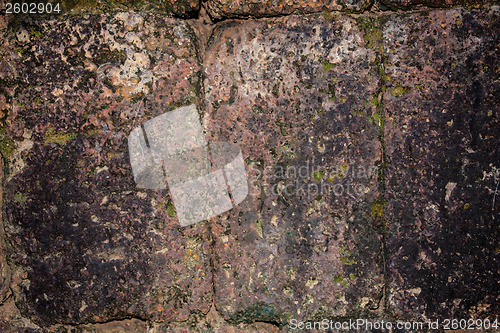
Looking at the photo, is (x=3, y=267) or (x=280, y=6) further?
(x=3, y=267)

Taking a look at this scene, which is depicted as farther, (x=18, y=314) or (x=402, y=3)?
(x=18, y=314)

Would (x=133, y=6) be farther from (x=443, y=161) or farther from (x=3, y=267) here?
(x=443, y=161)

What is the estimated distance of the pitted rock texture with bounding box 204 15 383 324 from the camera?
0.98 metres

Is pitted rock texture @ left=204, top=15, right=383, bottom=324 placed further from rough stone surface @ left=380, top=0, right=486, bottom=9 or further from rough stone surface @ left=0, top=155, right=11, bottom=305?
rough stone surface @ left=0, top=155, right=11, bottom=305

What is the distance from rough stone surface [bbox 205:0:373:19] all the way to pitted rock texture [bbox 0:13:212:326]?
16 centimetres

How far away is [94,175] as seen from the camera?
102 centimetres

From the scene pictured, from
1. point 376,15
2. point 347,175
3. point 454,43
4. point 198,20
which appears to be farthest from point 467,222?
point 198,20

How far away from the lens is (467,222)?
992 millimetres

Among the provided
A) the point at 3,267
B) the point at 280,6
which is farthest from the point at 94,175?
the point at 280,6

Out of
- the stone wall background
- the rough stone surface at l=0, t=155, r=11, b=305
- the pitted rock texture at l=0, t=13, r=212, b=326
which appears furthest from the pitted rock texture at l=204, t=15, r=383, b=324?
the rough stone surface at l=0, t=155, r=11, b=305

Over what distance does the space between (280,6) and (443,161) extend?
2.31 ft

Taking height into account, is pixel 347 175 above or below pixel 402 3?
below

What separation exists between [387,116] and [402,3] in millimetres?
353

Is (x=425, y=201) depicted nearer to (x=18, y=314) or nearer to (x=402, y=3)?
(x=402, y=3)
